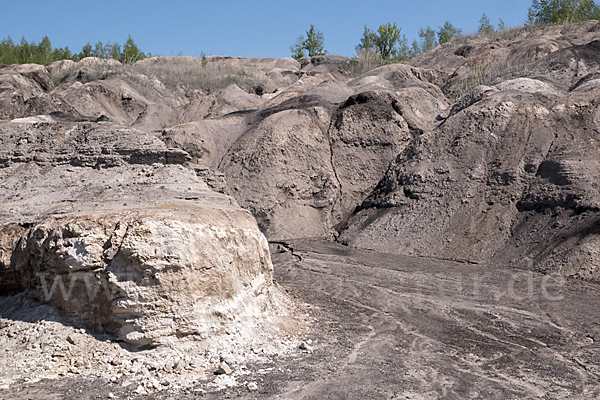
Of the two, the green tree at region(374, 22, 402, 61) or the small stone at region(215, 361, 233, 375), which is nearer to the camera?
the small stone at region(215, 361, 233, 375)

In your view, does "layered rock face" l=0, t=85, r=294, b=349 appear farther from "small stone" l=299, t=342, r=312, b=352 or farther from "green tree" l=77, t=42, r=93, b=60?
"green tree" l=77, t=42, r=93, b=60

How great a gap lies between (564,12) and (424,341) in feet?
98.4

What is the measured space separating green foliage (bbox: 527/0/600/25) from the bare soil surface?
83.3ft

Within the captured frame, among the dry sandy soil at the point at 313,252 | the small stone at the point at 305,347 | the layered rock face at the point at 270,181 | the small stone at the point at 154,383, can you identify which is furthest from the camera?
the small stone at the point at 305,347

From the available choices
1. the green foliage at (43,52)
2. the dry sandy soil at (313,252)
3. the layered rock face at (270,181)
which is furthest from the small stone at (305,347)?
the green foliage at (43,52)

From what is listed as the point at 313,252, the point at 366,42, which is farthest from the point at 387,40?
the point at 313,252

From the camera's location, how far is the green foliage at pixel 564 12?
99.1ft

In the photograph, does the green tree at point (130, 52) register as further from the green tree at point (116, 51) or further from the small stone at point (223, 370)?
the small stone at point (223, 370)

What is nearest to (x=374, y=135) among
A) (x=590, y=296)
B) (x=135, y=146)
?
(x=590, y=296)

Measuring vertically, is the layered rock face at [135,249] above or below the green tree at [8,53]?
below

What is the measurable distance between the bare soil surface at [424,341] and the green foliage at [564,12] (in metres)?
25.4

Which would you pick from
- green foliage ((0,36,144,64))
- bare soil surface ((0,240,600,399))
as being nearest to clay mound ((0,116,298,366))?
bare soil surface ((0,240,600,399))

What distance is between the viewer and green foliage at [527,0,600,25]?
1189 inches

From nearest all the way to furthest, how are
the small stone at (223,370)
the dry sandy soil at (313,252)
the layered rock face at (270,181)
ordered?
the small stone at (223,370), the dry sandy soil at (313,252), the layered rock face at (270,181)
